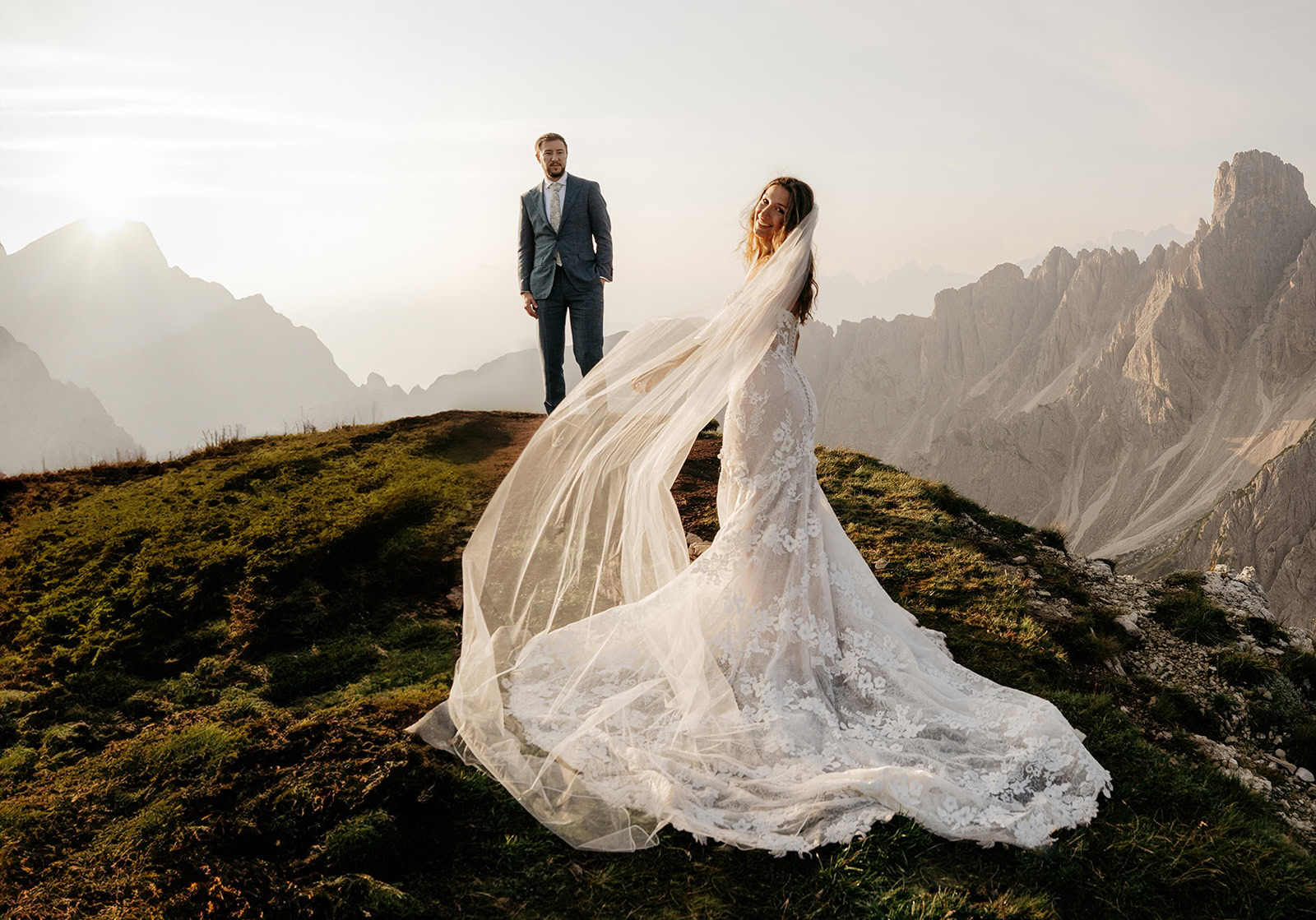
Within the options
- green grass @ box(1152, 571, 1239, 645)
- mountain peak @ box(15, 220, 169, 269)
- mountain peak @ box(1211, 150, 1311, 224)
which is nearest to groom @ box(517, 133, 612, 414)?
green grass @ box(1152, 571, 1239, 645)

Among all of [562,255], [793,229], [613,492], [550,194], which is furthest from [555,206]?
[613,492]

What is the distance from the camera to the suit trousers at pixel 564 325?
30.4 feet

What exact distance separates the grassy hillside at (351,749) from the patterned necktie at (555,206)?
11.1 ft

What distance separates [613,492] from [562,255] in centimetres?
493

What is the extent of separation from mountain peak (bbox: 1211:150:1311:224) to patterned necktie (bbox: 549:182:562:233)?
13108 cm

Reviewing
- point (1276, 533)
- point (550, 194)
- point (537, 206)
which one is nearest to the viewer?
point (550, 194)

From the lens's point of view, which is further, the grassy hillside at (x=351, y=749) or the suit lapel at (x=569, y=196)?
the suit lapel at (x=569, y=196)

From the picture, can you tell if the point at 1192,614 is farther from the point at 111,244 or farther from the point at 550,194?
the point at 111,244

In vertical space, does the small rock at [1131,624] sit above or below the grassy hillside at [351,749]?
below

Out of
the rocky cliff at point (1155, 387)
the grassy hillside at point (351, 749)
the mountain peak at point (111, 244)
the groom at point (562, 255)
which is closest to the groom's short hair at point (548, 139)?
the groom at point (562, 255)

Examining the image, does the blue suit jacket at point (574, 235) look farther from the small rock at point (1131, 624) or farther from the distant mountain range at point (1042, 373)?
the distant mountain range at point (1042, 373)

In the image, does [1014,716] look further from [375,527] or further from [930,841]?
[375,527]

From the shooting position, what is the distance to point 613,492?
5.05m

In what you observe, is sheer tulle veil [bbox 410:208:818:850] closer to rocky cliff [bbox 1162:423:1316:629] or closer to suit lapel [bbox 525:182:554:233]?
suit lapel [bbox 525:182:554:233]
